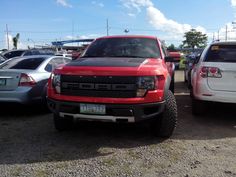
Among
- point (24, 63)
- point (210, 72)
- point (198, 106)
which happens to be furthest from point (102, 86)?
point (24, 63)

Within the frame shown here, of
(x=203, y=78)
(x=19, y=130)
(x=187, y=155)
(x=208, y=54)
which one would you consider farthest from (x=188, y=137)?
(x=19, y=130)

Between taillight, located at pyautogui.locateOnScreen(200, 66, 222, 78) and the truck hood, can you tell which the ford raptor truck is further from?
taillight, located at pyautogui.locateOnScreen(200, 66, 222, 78)

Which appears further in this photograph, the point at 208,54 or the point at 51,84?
the point at 208,54

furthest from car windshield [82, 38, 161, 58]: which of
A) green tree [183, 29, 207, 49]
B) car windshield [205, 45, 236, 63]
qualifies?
green tree [183, 29, 207, 49]

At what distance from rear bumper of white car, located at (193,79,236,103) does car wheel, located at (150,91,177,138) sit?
4.71 feet

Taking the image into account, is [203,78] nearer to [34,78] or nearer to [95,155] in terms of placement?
[95,155]

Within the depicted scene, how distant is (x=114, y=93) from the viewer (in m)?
5.23

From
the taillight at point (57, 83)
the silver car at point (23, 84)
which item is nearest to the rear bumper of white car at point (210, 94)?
the taillight at point (57, 83)

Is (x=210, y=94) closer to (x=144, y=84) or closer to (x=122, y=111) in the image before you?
(x=144, y=84)

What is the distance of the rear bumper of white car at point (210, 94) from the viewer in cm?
678

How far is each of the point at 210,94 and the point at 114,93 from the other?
245 centimetres

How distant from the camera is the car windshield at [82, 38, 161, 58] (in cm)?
653

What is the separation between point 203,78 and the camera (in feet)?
22.8

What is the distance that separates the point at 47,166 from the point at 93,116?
102cm
